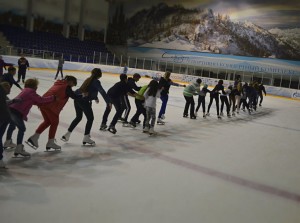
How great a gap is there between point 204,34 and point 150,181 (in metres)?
32.6

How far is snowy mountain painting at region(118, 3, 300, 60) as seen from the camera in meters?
30.4

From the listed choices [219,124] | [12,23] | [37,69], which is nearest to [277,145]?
[219,124]

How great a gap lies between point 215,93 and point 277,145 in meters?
3.46

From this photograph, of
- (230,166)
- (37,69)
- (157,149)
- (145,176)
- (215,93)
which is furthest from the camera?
(37,69)

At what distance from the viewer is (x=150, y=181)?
4.22m

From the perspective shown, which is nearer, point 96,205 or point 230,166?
point 96,205

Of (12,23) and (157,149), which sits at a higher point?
(12,23)

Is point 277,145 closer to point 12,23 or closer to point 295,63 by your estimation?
point 295,63

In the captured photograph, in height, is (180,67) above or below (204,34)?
below

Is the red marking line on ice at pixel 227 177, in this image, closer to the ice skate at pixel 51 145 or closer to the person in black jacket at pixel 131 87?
the ice skate at pixel 51 145

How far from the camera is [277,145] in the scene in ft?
24.6

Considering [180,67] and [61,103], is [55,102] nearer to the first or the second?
[61,103]

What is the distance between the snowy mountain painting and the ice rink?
25475mm

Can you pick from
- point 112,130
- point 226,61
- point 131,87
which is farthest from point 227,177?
point 226,61
